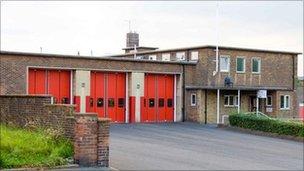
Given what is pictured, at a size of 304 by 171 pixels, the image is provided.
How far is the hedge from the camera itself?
31.3 metres

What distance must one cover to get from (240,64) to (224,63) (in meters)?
1.61

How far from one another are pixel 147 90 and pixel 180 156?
1890 cm

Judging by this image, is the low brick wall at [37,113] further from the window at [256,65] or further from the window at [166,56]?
the window at [256,65]

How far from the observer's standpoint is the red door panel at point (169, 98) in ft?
132

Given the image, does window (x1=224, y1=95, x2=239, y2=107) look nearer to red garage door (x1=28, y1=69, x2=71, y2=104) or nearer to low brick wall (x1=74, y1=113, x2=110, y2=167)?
red garage door (x1=28, y1=69, x2=71, y2=104)

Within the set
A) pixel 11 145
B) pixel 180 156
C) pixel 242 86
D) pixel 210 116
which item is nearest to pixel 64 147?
pixel 11 145

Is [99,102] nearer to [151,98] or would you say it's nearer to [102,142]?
[151,98]

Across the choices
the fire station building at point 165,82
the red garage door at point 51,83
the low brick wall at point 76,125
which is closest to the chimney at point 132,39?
the fire station building at point 165,82

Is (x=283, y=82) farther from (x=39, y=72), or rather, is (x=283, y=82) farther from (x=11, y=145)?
(x=11, y=145)

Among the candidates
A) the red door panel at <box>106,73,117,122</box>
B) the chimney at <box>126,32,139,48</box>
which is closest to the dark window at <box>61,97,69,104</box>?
the red door panel at <box>106,73,117,122</box>

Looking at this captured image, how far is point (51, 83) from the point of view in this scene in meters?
35.0

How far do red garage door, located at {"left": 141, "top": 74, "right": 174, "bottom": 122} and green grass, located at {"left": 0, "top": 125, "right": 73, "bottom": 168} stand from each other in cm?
2099

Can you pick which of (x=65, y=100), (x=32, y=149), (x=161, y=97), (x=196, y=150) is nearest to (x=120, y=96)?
(x=161, y=97)

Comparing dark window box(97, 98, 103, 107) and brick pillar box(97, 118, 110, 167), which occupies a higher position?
dark window box(97, 98, 103, 107)
